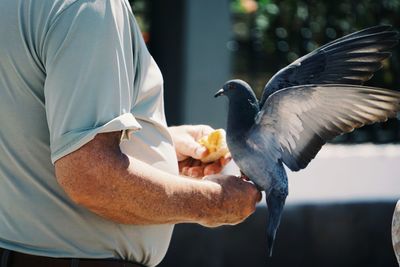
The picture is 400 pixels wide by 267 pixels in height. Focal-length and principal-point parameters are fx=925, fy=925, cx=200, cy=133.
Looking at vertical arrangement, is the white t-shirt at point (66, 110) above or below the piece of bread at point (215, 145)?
above

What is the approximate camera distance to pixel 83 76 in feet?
7.27

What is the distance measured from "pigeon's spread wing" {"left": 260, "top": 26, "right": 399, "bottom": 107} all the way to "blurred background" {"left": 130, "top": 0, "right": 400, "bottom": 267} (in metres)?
2.66

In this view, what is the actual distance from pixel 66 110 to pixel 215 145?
33.2 inches

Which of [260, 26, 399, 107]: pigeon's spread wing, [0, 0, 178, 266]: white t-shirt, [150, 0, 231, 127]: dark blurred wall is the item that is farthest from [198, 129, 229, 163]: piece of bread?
[150, 0, 231, 127]: dark blurred wall

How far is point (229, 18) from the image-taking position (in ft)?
20.1

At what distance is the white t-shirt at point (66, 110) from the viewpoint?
2.22 meters

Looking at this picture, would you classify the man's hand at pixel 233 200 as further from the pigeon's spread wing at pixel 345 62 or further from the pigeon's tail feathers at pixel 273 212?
the pigeon's spread wing at pixel 345 62

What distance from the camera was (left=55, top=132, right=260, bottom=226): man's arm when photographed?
2246mm

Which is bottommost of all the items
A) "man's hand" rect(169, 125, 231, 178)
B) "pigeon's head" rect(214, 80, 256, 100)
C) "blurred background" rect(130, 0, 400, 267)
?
"blurred background" rect(130, 0, 400, 267)

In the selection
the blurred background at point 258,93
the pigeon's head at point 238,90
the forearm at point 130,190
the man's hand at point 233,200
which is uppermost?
the pigeon's head at point 238,90

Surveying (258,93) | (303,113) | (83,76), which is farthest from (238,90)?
(258,93)

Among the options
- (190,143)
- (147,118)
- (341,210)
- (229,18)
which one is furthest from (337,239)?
(147,118)

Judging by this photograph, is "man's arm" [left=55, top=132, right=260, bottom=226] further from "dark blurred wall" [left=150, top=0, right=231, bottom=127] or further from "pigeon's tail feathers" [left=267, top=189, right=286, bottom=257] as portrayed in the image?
"dark blurred wall" [left=150, top=0, right=231, bottom=127]

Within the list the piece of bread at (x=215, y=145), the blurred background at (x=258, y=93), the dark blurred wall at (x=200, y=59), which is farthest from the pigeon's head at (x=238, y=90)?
the dark blurred wall at (x=200, y=59)
